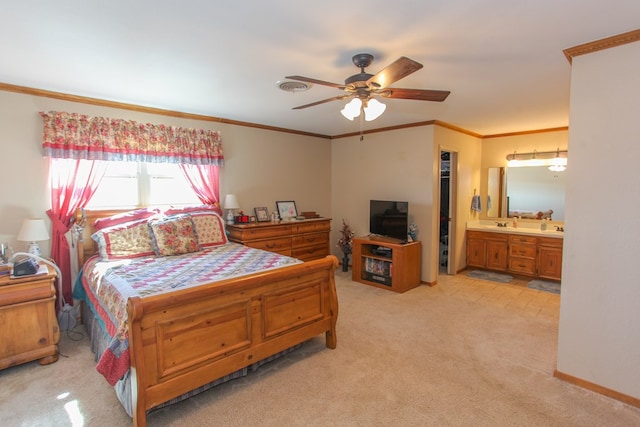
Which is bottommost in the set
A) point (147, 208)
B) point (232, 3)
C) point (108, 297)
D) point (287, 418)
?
point (287, 418)

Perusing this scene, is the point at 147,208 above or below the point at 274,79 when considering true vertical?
below

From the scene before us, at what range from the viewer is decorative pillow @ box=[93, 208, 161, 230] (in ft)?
11.5

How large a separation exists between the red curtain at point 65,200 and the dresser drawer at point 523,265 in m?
5.88

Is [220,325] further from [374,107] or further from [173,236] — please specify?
[374,107]

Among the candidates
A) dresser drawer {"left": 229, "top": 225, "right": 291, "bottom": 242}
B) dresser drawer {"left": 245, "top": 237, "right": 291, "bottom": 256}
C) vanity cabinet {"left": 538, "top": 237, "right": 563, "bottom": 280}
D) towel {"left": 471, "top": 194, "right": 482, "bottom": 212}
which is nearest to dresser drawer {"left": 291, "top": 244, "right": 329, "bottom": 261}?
dresser drawer {"left": 245, "top": 237, "right": 291, "bottom": 256}

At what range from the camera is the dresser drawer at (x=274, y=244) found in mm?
4473

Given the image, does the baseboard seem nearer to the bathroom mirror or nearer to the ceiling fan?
the ceiling fan

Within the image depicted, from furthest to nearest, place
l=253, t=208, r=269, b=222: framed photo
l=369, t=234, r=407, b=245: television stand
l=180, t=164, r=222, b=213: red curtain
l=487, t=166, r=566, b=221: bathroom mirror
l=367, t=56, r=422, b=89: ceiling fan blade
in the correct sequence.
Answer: l=487, t=166, r=566, b=221: bathroom mirror
l=253, t=208, r=269, b=222: framed photo
l=369, t=234, r=407, b=245: television stand
l=180, t=164, r=222, b=213: red curtain
l=367, t=56, r=422, b=89: ceiling fan blade

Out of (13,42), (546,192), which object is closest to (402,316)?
(546,192)

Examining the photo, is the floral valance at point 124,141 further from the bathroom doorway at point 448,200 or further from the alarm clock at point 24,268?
the bathroom doorway at point 448,200

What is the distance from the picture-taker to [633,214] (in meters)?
2.12

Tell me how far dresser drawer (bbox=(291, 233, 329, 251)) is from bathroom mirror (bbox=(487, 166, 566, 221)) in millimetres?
3027

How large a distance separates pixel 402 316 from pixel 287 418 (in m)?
1.98

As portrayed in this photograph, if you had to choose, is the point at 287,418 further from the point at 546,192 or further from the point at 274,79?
the point at 546,192
